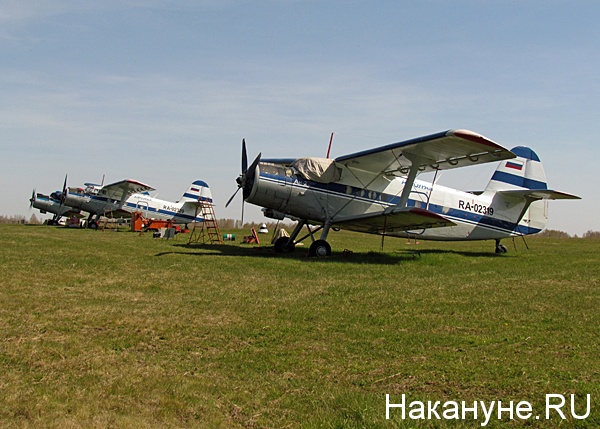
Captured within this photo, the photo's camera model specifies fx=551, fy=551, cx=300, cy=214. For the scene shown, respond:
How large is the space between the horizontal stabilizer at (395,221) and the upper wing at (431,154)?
178cm

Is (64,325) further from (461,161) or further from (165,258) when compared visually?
(461,161)

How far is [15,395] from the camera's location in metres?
4.58

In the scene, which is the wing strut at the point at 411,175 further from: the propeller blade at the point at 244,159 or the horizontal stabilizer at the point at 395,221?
the propeller blade at the point at 244,159

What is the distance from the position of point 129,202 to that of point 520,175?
Result: 98.5ft

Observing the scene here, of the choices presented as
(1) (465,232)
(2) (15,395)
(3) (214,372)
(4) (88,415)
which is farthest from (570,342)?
(1) (465,232)

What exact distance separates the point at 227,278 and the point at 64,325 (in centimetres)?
505

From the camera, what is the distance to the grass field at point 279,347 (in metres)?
4.46

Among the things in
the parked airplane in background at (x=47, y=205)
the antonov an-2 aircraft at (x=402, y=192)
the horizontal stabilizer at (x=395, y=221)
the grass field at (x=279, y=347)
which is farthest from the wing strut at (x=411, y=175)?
the parked airplane in background at (x=47, y=205)

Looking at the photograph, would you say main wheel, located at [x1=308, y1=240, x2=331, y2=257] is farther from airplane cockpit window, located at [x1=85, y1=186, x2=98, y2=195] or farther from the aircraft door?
airplane cockpit window, located at [x1=85, y1=186, x2=98, y2=195]

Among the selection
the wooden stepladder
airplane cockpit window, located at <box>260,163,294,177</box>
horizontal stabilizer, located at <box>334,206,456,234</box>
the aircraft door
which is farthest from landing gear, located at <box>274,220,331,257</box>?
the aircraft door

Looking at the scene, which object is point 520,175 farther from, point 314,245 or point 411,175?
point 314,245

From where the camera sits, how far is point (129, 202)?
139 ft

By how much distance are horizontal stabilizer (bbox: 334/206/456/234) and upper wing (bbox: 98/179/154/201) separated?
79.0 ft

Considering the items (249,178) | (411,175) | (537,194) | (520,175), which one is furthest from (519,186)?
(249,178)
